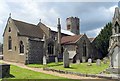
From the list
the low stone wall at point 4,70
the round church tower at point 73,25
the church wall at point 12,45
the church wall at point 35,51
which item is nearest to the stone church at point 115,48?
the low stone wall at point 4,70

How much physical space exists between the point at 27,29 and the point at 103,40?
19590 mm

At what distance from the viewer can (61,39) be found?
165 feet

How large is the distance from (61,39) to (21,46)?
13804 mm

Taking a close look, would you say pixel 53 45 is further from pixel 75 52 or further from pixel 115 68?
pixel 115 68

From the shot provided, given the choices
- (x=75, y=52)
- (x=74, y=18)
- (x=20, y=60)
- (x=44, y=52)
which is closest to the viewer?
Result: (x=20, y=60)

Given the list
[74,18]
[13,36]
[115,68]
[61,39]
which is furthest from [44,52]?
[74,18]

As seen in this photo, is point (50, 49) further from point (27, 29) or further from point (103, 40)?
point (103, 40)

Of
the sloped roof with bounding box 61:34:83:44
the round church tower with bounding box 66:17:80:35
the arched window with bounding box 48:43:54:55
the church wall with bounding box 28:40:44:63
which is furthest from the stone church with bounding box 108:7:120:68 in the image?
the round church tower with bounding box 66:17:80:35

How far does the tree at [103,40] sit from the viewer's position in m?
50.1

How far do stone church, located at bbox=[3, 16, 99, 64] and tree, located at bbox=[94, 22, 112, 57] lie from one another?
181 centimetres

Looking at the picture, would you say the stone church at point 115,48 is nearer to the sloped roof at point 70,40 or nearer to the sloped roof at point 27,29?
the sloped roof at point 27,29

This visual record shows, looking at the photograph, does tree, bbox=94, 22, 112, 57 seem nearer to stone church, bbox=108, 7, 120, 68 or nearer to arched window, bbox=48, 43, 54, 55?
arched window, bbox=48, 43, 54, 55

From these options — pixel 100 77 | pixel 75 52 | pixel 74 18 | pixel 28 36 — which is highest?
pixel 74 18

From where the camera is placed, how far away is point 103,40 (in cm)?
5016
